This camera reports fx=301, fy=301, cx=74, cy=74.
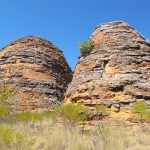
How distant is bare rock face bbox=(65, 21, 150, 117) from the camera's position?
59.0 ft

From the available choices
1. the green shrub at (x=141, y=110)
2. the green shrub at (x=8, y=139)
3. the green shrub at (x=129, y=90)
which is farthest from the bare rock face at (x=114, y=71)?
the green shrub at (x=8, y=139)

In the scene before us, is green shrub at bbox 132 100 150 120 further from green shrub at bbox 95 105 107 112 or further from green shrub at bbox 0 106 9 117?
green shrub at bbox 0 106 9 117

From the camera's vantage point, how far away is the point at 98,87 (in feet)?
61.6

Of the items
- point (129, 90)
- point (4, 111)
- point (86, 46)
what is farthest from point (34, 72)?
point (129, 90)

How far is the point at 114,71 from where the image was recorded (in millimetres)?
19484

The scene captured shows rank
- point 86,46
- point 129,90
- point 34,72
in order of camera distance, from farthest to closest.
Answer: point 34,72 < point 86,46 < point 129,90

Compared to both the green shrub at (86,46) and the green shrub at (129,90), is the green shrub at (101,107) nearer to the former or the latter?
the green shrub at (129,90)

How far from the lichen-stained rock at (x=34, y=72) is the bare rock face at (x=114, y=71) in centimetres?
559

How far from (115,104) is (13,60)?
47.1 ft

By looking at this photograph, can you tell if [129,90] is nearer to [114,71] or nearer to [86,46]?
[114,71]

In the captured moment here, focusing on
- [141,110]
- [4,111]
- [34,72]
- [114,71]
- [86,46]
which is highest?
[86,46]

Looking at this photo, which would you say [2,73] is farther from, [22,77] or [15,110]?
[15,110]

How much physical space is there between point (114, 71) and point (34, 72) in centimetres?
1062

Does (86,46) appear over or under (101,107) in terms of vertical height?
over
